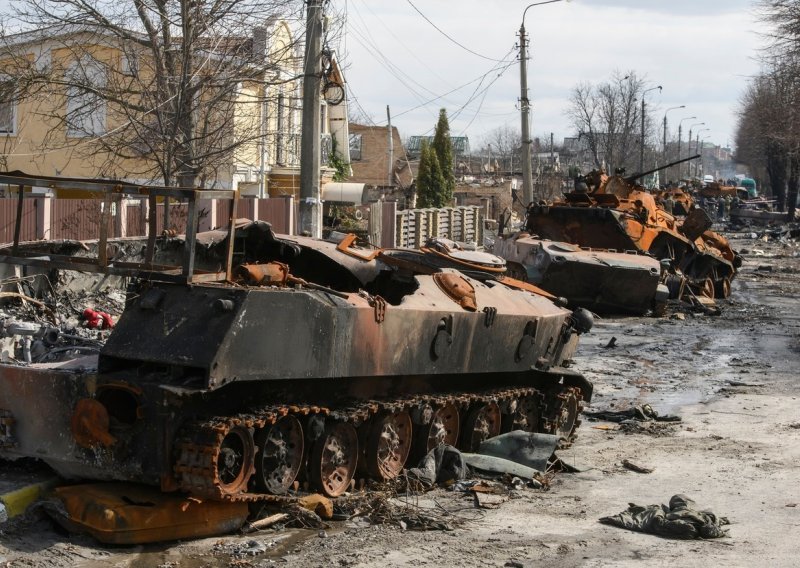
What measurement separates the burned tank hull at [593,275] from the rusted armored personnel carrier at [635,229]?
1.35 m

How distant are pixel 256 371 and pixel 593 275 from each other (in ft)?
48.8

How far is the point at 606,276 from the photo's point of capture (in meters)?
21.8

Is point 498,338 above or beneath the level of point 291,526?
above

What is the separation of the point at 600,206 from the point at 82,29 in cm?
1127

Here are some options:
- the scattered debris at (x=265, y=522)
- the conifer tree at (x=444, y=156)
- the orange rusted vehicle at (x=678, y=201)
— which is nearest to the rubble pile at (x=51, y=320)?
the scattered debris at (x=265, y=522)

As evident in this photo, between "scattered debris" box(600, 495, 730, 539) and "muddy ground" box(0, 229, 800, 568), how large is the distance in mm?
100

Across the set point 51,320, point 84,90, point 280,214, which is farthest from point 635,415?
point 280,214

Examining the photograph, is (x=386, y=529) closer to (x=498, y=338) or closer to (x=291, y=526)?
(x=291, y=526)

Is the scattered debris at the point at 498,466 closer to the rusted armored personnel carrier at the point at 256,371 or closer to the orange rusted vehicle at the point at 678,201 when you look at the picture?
the rusted armored personnel carrier at the point at 256,371

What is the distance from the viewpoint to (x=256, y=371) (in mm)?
7566

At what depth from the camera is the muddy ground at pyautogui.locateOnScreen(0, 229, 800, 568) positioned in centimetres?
729

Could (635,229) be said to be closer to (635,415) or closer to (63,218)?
(635,415)

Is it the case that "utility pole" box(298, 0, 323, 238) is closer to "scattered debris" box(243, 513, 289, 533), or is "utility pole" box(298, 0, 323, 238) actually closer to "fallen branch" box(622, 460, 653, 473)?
"fallen branch" box(622, 460, 653, 473)

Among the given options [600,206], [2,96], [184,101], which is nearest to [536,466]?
[184,101]
